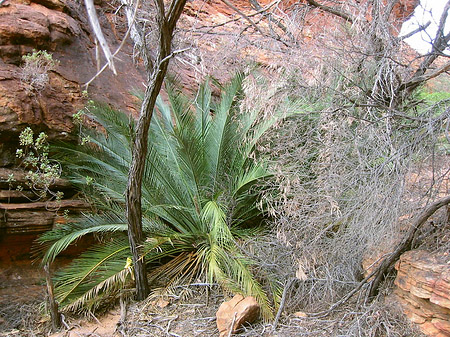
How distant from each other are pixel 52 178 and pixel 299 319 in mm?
3325

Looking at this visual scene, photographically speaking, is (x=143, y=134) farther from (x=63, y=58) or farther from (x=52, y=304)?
(x=63, y=58)

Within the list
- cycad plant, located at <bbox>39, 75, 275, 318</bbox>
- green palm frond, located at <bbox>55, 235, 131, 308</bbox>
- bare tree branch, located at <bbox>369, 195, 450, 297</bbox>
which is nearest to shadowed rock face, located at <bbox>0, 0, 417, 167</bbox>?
cycad plant, located at <bbox>39, 75, 275, 318</bbox>

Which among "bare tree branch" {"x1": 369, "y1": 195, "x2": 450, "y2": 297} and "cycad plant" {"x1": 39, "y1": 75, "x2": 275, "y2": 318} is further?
"cycad plant" {"x1": 39, "y1": 75, "x2": 275, "y2": 318}

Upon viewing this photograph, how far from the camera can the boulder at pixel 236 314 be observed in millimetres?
4094

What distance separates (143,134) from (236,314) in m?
2.02

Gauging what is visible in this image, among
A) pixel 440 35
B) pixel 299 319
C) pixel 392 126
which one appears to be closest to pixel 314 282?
pixel 299 319

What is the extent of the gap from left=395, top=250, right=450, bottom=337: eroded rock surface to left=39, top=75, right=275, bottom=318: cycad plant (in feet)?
4.84

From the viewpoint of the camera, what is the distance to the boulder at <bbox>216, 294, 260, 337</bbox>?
4094 millimetres

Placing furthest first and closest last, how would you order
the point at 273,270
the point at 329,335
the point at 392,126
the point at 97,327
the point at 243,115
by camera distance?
the point at 243,115
the point at 273,270
the point at 97,327
the point at 392,126
the point at 329,335

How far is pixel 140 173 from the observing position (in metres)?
4.35

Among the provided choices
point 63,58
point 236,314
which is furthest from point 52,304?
point 63,58

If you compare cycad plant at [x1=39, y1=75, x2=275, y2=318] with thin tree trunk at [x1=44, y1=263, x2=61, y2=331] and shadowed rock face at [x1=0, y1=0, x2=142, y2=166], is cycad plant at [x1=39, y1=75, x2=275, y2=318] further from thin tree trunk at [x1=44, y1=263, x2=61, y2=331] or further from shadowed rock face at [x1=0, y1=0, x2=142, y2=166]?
A: shadowed rock face at [x1=0, y1=0, x2=142, y2=166]

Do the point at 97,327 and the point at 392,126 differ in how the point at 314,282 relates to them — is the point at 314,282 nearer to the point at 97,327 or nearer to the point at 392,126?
the point at 392,126

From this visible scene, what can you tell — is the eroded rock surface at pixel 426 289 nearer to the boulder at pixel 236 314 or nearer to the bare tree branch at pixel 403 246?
the bare tree branch at pixel 403 246
